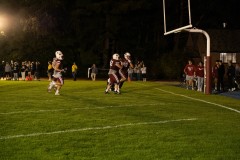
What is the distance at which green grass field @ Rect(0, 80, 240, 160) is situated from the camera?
7859 mm

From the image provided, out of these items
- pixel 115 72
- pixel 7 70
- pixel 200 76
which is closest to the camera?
pixel 115 72

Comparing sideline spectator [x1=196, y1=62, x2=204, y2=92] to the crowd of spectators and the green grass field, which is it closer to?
the green grass field

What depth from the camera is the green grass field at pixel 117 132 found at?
7859 mm

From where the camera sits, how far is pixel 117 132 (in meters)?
9.95

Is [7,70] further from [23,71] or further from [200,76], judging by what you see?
[200,76]

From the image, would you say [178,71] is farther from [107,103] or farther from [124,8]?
[107,103]

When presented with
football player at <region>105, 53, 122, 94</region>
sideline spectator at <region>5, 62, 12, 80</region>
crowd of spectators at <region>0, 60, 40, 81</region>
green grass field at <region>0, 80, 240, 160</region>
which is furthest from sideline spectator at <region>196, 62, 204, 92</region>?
sideline spectator at <region>5, 62, 12, 80</region>

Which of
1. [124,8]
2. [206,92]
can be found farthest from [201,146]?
[124,8]

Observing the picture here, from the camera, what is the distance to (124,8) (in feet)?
167

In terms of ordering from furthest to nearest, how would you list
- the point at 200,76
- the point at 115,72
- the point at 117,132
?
the point at 200,76 < the point at 115,72 < the point at 117,132

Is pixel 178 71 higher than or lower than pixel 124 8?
lower

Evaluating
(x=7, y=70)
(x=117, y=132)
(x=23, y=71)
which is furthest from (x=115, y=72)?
(x=7, y=70)

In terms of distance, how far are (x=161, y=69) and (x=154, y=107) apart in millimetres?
29932

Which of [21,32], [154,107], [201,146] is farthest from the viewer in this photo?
[21,32]
